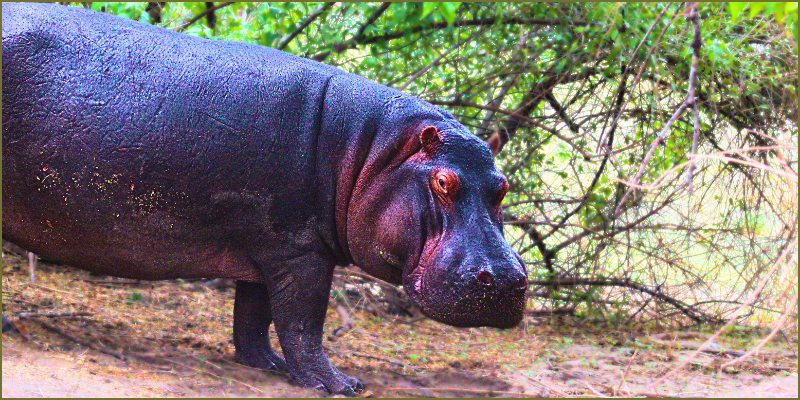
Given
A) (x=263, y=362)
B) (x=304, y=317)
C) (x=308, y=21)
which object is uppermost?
(x=308, y=21)

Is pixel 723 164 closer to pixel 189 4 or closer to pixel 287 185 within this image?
pixel 287 185

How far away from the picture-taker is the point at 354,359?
4766 mm

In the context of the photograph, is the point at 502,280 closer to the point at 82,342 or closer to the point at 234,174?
the point at 234,174

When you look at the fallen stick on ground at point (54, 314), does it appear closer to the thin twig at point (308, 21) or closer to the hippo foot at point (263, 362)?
the hippo foot at point (263, 362)

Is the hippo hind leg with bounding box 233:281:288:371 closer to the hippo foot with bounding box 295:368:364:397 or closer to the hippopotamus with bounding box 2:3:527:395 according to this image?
the hippopotamus with bounding box 2:3:527:395

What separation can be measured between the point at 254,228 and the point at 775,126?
175 inches

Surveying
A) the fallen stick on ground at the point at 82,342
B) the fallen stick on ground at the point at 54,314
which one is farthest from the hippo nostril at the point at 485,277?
the fallen stick on ground at the point at 54,314

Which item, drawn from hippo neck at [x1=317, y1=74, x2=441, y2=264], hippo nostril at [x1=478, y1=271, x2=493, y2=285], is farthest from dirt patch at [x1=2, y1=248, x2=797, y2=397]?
hippo neck at [x1=317, y1=74, x2=441, y2=264]

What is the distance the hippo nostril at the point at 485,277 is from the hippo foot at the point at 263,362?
1448 millimetres

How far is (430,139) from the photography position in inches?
145

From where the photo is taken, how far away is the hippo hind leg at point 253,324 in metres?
4.29

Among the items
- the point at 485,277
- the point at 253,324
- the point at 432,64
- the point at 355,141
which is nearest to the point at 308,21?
the point at 432,64

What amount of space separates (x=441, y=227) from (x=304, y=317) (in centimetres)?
86

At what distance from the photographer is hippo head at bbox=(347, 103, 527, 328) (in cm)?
338
